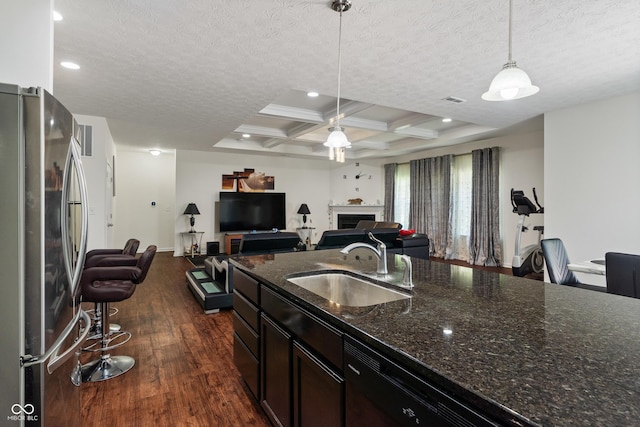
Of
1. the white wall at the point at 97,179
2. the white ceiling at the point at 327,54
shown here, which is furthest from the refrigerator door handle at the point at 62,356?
the white wall at the point at 97,179

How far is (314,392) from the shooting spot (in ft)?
4.37

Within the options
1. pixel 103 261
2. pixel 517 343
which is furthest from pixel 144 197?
pixel 517 343

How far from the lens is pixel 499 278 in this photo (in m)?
1.79

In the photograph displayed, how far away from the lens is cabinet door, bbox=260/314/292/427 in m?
1.55

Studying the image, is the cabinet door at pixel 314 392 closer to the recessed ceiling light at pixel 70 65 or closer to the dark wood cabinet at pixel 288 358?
the dark wood cabinet at pixel 288 358

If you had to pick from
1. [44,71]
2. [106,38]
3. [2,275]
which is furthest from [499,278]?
[106,38]

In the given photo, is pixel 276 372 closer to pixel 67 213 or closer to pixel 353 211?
pixel 67 213

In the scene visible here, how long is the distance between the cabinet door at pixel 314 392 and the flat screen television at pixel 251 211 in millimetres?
6902

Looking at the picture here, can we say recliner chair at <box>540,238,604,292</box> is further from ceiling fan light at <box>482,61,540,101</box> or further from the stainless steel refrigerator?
the stainless steel refrigerator

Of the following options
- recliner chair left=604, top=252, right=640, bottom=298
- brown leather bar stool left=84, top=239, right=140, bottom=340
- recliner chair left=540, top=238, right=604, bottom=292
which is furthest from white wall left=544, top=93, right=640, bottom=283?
brown leather bar stool left=84, top=239, right=140, bottom=340

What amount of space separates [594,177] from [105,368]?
5586 mm

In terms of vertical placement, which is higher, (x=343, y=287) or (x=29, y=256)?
(x=29, y=256)

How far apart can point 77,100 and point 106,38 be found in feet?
6.00

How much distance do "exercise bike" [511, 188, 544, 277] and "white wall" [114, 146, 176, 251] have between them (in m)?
7.59
